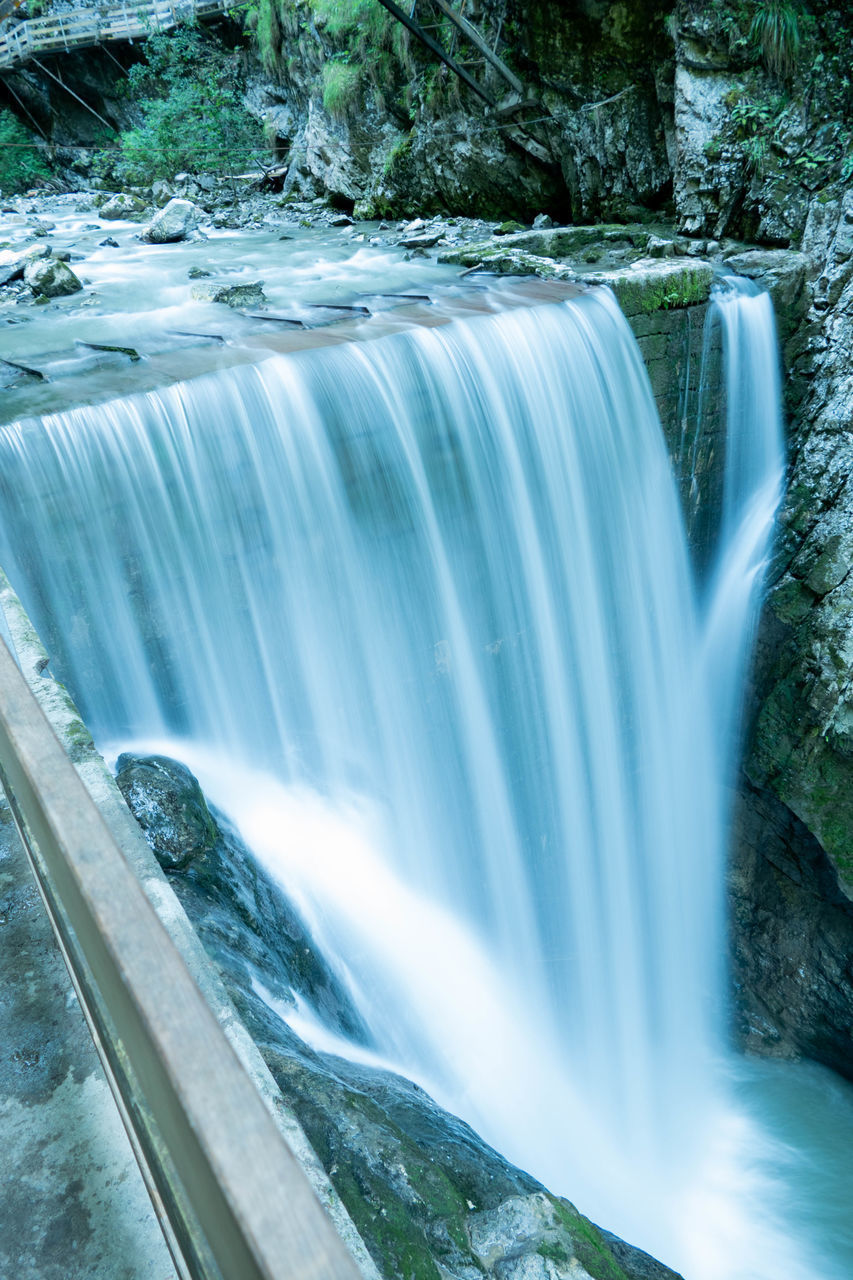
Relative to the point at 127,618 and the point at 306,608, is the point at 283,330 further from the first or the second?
the point at 127,618

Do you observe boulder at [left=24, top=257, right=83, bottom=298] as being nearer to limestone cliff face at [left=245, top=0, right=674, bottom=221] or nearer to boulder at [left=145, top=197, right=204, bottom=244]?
boulder at [left=145, top=197, right=204, bottom=244]

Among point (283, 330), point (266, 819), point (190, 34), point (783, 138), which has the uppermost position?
point (190, 34)

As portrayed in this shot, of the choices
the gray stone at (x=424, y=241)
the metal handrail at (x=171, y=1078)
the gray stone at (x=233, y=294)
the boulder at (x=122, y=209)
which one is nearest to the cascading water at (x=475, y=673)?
the metal handrail at (x=171, y=1078)

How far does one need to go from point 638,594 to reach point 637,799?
68.4 inches

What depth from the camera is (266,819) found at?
15.1ft

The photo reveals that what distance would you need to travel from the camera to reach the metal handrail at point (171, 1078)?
0.81 m

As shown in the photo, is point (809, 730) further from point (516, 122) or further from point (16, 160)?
point (16, 160)

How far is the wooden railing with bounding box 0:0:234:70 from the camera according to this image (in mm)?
20391

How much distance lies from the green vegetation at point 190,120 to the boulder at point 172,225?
6.99 m

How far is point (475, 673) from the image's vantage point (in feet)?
19.8

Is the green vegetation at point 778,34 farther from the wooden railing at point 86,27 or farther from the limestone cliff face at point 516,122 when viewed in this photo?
the wooden railing at point 86,27

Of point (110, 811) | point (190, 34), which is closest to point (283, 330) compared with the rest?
point (110, 811)

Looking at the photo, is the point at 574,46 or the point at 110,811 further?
the point at 574,46

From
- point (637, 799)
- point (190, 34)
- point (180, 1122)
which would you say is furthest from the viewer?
point (190, 34)
